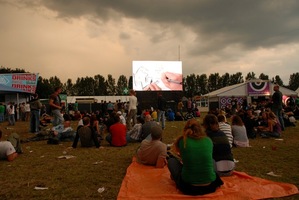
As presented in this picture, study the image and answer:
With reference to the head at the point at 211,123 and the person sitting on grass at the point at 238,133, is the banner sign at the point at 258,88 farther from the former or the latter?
the head at the point at 211,123

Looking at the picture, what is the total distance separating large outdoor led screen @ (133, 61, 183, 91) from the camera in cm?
2899

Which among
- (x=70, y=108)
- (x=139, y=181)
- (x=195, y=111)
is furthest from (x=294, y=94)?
(x=139, y=181)

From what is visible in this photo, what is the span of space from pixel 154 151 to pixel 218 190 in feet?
6.32

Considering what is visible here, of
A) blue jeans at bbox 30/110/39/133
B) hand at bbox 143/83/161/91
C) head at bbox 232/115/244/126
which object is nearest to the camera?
head at bbox 232/115/244/126

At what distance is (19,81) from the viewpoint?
29.7 m

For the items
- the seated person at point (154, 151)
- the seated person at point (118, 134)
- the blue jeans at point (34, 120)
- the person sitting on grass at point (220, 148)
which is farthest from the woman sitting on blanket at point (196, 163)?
the blue jeans at point (34, 120)

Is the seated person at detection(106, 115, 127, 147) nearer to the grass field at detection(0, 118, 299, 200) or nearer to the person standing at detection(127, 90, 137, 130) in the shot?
the grass field at detection(0, 118, 299, 200)

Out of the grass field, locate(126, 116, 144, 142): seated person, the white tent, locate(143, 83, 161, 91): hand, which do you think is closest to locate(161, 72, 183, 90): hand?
locate(143, 83, 161, 91): hand

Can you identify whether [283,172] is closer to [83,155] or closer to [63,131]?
[83,155]

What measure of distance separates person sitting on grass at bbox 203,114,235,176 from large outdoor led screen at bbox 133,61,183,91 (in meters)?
23.7

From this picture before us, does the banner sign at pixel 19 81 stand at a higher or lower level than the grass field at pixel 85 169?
higher

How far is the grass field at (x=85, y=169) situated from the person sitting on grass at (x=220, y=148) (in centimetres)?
81

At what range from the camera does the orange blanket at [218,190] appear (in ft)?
13.3

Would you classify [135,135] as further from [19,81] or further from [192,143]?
[19,81]
